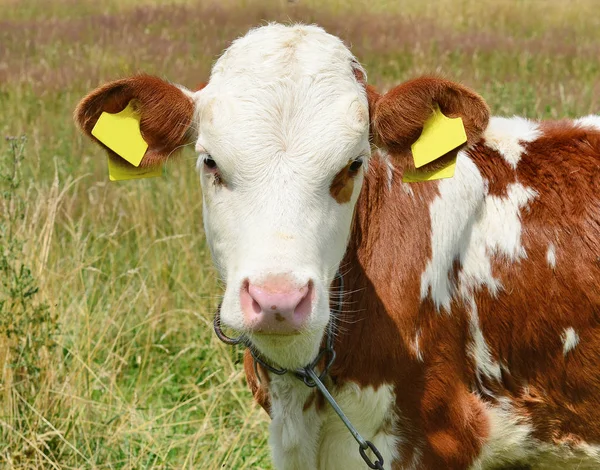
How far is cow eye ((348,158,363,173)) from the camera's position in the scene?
9.98 feet

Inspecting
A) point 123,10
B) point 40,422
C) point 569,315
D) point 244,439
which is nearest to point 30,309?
point 40,422

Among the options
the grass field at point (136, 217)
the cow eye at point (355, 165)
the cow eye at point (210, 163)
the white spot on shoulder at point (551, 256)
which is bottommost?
the grass field at point (136, 217)

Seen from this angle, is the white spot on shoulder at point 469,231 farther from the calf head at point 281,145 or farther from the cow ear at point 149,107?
the cow ear at point 149,107

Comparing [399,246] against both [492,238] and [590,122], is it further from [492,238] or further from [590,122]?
[590,122]

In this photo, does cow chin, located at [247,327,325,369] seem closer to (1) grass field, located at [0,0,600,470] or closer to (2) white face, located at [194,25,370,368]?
(2) white face, located at [194,25,370,368]

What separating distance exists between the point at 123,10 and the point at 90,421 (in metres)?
6.48

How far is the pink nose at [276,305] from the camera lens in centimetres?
260

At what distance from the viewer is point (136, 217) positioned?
6.04 meters

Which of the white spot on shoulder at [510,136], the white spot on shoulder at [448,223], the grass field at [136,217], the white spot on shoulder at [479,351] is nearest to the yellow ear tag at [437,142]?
the white spot on shoulder at [448,223]

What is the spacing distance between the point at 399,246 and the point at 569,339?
0.80 meters

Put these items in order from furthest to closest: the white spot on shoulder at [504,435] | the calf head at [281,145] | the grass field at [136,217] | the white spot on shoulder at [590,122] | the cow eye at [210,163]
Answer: the grass field at [136,217] < the white spot on shoulder at [590,122] < the white spot on shoulder at [504,435] < the cow eye at [210,163] < the calf head at [281,145]

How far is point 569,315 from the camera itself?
11.4ft

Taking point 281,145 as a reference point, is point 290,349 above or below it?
below

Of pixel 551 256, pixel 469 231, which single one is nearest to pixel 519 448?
pixel 551 256
